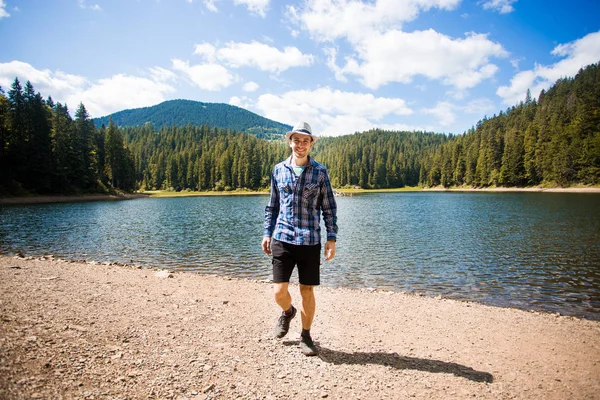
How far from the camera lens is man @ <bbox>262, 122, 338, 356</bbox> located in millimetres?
4816

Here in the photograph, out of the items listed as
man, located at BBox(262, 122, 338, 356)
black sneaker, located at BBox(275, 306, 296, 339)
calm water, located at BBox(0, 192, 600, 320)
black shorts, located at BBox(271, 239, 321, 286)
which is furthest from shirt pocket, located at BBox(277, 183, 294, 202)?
calm water, located at BBox(0, 192, 600, 320)

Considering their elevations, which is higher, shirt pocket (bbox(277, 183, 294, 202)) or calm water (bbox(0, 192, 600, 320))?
shirt pocket (bbox(277, 183, 294, 202))

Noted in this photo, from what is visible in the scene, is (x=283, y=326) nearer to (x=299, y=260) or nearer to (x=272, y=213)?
(x=299, y=260)

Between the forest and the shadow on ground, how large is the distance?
69.3 meters

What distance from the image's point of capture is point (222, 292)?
961 cm

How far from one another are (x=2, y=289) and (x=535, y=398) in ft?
35.5

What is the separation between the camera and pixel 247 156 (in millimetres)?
130375

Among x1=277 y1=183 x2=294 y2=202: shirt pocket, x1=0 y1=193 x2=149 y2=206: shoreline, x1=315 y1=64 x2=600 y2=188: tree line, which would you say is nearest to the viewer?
x1=277 y1=183 x2=294 y2=202: shirt pocket

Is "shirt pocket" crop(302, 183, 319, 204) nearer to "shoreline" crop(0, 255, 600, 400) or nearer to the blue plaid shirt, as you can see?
the blue plaid shirt

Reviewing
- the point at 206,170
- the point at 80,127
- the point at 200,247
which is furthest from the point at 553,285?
the point at 206,170

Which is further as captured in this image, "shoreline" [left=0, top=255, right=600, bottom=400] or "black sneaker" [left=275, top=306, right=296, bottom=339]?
"black sneaker" [left=275, top=306, right=296, bottom=339]

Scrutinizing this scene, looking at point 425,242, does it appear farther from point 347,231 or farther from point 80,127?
point 80,127

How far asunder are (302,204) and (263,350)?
2530 mm

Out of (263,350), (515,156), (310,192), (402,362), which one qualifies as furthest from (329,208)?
(515,156)
